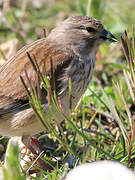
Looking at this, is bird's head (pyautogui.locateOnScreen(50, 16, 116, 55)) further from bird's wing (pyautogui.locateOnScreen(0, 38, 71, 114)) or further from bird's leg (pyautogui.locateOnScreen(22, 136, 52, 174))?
bird's leg (pyautogui.locateOnScreen(22, 136, 52, 174))

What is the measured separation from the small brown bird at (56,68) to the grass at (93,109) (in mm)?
114

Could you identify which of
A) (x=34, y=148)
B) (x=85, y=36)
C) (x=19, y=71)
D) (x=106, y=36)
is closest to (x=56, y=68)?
(x=19, y=71)

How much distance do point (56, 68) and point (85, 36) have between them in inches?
17.8

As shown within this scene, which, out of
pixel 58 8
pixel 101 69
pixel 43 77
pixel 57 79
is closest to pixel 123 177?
pixel 43 77

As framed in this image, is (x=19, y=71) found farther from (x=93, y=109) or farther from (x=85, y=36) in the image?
(x=93, y=109)

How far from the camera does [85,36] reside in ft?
11.0

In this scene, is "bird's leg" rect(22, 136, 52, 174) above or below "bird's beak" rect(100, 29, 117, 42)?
below

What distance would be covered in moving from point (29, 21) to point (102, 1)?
47.8 inches

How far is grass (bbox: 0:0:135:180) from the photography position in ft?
8.32

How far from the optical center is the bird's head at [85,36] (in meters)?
3.33

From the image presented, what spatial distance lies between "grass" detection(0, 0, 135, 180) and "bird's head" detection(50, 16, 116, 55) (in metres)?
0.22

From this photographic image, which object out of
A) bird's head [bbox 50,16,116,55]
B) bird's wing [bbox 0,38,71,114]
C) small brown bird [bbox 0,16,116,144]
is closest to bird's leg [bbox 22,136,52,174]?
small brown bird [bbox 0,16,116,144]

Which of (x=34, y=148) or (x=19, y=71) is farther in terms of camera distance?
(x=34, y=148)

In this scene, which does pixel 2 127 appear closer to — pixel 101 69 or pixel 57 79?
pixel 57 79
